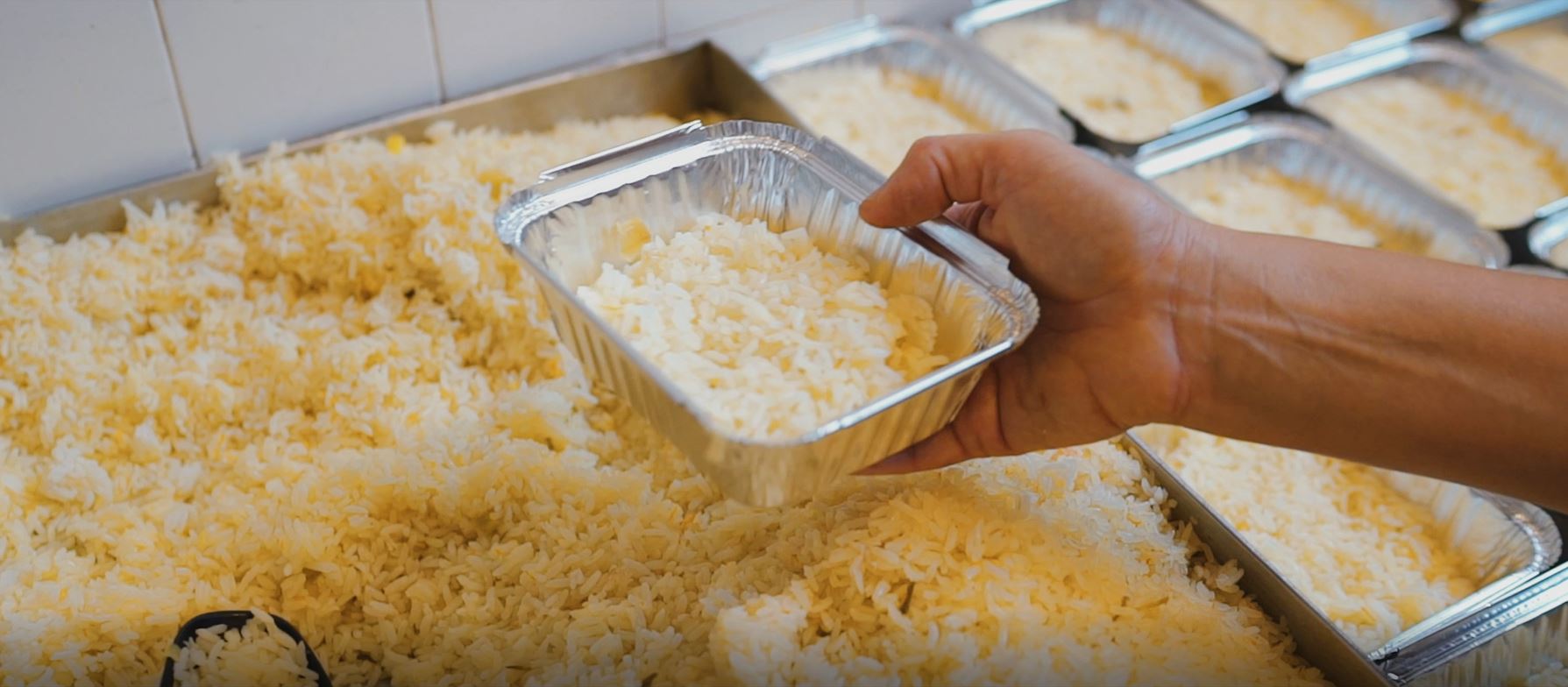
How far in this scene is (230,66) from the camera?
184 cm

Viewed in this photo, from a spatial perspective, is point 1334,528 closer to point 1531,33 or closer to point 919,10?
point 919,10

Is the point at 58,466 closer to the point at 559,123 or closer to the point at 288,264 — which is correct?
the point at 288,264

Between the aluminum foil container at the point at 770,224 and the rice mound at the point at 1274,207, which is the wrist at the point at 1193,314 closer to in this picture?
the aluminum foil container at the point at 770,224

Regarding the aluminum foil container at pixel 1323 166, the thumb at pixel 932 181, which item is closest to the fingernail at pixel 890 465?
the thumb at pixel 932 181

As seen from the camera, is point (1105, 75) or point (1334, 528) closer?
point (1334, 528)

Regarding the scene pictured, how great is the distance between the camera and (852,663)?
48.8 inches

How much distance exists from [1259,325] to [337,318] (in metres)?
1.29

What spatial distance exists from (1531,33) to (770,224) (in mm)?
2034

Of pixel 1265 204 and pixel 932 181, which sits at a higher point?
pixel 932 181

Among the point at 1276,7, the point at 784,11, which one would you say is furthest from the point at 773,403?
the point at 1276,7

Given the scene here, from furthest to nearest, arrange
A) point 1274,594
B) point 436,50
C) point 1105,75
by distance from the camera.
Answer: point 1105,75 < point 436,50 < point 1274,594

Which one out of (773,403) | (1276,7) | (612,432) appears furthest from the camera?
(1276,7)

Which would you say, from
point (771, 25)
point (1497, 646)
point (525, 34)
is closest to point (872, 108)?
point (771, 25)

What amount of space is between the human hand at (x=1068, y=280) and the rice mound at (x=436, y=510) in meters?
0.06
